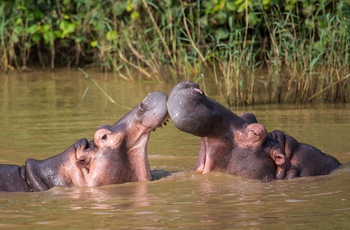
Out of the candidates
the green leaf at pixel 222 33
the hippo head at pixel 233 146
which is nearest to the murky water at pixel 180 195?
the hippo head at pixel 233 146

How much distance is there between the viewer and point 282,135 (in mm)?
5754

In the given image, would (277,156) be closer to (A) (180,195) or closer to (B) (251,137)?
(B) (251,137)

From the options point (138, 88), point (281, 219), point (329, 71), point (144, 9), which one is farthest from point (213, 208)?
point (144, 9)

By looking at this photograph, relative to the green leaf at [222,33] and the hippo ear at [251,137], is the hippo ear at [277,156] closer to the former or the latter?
the hippo ear at [251,137]

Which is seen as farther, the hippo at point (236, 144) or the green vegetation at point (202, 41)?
the green vegetation at point (202, 41)

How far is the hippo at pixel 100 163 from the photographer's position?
5605 mm

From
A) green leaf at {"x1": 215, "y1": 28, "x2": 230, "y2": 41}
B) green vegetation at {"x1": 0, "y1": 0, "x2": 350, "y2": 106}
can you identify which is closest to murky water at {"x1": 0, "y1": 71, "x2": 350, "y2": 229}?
green vegetation at {"x1": 0, "y1": 0, "x2": 350, "y2": 106}

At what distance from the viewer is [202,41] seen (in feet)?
35.0

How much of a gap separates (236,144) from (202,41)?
518 cm

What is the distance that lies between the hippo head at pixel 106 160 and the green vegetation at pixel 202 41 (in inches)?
132

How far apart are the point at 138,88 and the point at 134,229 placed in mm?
6165

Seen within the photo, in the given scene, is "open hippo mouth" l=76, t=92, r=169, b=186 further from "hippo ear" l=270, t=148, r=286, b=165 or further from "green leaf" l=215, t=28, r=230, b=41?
"green leaf" l=215, t=28, r=230, b=41

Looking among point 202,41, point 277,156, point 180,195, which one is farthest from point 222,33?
point 180,195

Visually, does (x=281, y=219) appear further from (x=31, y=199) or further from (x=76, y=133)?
(x=76, y=133)
